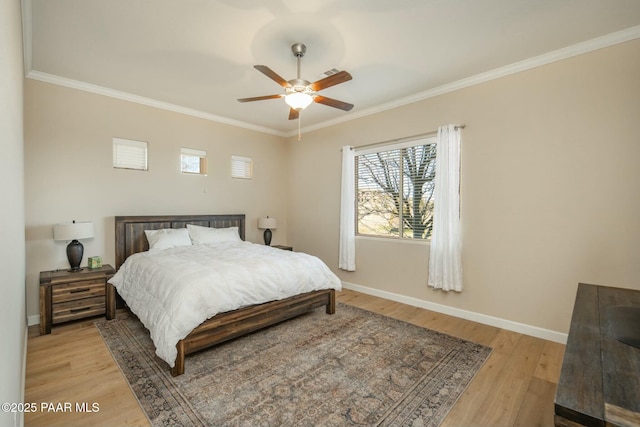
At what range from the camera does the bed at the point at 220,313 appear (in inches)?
97.6

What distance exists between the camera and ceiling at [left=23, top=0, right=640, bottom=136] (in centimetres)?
227

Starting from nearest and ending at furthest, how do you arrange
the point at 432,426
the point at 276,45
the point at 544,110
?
the point at 432,426, the point at 276,45, the point at 544,110

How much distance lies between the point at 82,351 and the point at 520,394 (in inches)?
146

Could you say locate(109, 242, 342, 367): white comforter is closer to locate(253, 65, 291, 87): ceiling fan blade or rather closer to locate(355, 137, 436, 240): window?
locate(355, 137, 436, 240): window

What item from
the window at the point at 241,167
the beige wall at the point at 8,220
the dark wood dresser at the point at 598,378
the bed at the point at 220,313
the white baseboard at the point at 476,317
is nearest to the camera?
the dark wood dresser at the point at 598,378

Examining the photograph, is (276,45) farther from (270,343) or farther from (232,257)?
(270,343)

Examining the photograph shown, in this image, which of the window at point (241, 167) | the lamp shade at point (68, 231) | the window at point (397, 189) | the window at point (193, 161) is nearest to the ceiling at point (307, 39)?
the window at point (397, 189)

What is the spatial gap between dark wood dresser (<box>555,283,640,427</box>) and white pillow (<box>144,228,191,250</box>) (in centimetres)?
411

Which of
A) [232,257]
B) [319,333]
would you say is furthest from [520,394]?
[232,257]

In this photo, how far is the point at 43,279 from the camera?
10.2 feet

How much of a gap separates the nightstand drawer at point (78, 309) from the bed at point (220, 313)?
5.0 inches

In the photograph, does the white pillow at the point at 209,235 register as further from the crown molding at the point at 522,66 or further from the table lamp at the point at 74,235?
the crown molding at the point at 522,66

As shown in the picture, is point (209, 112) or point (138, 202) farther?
point (209, 112)

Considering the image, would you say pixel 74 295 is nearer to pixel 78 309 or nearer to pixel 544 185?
pixel 78 309
